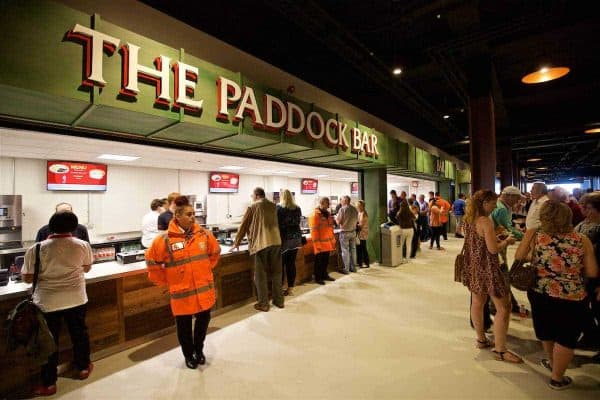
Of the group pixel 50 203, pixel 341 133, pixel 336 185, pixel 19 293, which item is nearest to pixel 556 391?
pixel 341 133

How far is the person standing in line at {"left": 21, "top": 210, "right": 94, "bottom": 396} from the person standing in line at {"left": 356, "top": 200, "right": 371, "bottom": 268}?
16.5ft

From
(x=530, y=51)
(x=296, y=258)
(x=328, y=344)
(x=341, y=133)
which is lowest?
(x=328, y=344)

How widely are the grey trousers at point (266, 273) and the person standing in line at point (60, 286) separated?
2.07 m

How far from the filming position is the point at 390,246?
6.70 meters

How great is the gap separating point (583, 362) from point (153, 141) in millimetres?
5097

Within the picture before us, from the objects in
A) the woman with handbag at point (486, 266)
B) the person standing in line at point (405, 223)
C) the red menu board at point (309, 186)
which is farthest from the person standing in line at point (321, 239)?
the red menu board at point (309, 186)

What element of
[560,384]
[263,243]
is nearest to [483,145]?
[560,384]

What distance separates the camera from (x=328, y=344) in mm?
3172

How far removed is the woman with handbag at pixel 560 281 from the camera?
7.27ft

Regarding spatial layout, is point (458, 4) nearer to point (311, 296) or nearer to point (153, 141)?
point (153, 141)

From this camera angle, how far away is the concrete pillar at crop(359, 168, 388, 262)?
7008 mm

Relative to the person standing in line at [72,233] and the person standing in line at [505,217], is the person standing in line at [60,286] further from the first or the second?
the person standing in line at [505,217]

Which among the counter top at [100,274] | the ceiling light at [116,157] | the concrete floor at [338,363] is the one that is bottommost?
the concrete floor at [338,363]

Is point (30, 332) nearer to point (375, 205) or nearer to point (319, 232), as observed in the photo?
point (319, 232)
